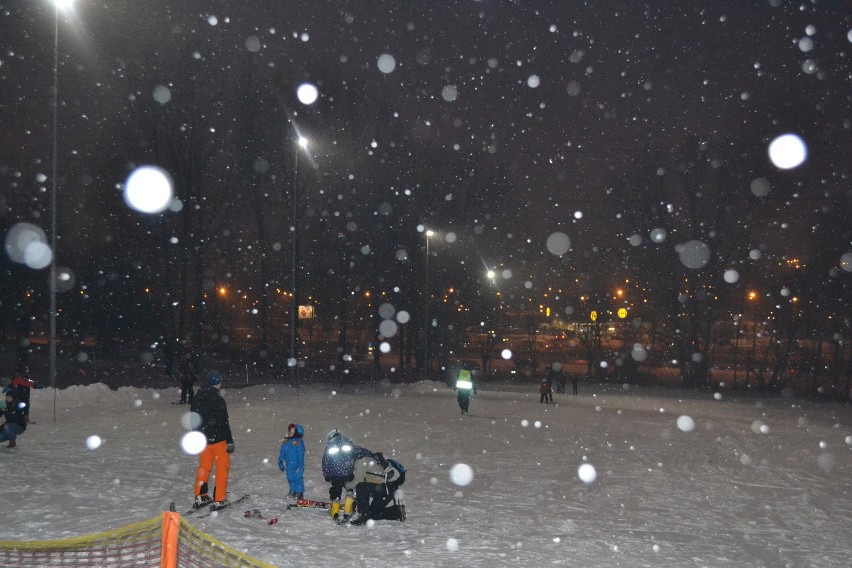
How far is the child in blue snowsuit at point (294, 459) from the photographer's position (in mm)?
9461

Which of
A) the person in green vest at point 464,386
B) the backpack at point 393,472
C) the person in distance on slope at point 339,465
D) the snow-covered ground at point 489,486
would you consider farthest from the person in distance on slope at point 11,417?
the person in green vest at point 464,386

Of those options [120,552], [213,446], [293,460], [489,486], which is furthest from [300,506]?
[489,486]

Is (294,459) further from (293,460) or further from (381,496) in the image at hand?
(381,496)

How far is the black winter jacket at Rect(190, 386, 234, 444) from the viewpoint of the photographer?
9171 mm

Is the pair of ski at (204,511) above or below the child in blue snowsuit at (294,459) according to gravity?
below

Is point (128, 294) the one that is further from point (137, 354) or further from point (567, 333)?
point (567, 333)

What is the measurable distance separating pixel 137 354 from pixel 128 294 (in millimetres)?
10610

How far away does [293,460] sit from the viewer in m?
9.57

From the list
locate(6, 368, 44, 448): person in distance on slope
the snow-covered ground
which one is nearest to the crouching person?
the snow-covered ground

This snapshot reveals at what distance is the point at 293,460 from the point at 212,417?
4.02 ft

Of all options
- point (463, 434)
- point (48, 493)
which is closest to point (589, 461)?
point (463, 434)

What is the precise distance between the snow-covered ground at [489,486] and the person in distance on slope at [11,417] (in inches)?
13.7

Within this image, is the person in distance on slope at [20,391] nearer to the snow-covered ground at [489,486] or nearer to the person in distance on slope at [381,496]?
the snow-covered ground at [489,486]

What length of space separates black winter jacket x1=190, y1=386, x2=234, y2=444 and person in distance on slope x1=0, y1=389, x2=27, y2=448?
6.03 meters
